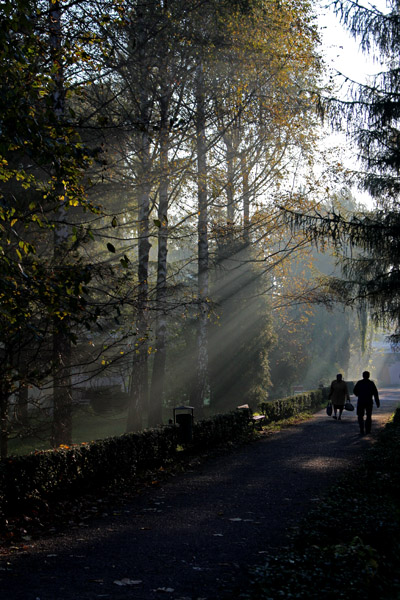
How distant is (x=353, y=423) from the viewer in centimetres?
2208

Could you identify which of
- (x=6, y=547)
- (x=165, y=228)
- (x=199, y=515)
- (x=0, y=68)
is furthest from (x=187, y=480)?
(x=165, y=228)

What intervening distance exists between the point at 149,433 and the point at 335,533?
600 cm

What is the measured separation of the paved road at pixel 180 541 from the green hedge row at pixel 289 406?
9685 mm

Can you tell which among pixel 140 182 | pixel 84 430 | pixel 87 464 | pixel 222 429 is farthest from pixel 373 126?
pixel 84 430

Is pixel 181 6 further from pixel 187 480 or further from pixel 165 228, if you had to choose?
pixel 187 480

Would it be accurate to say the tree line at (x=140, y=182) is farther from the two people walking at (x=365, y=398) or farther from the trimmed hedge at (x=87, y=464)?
the two people walking at (x=365, y=398)

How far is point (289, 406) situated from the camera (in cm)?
2462

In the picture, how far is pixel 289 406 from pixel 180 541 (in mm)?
18530

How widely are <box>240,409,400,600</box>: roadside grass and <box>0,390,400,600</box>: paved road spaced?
331mm

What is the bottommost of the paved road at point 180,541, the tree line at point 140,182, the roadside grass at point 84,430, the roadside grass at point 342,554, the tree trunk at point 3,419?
the roadside grass at point 84,430

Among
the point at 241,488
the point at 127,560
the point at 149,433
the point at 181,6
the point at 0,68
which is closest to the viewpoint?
the point at 127,560

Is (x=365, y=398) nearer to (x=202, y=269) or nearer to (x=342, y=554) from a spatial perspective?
(x=202, y=269)

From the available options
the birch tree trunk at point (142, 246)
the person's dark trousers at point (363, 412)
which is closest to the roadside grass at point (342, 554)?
the person's dark trousers at point (363, 412)

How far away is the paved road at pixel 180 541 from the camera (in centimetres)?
504
